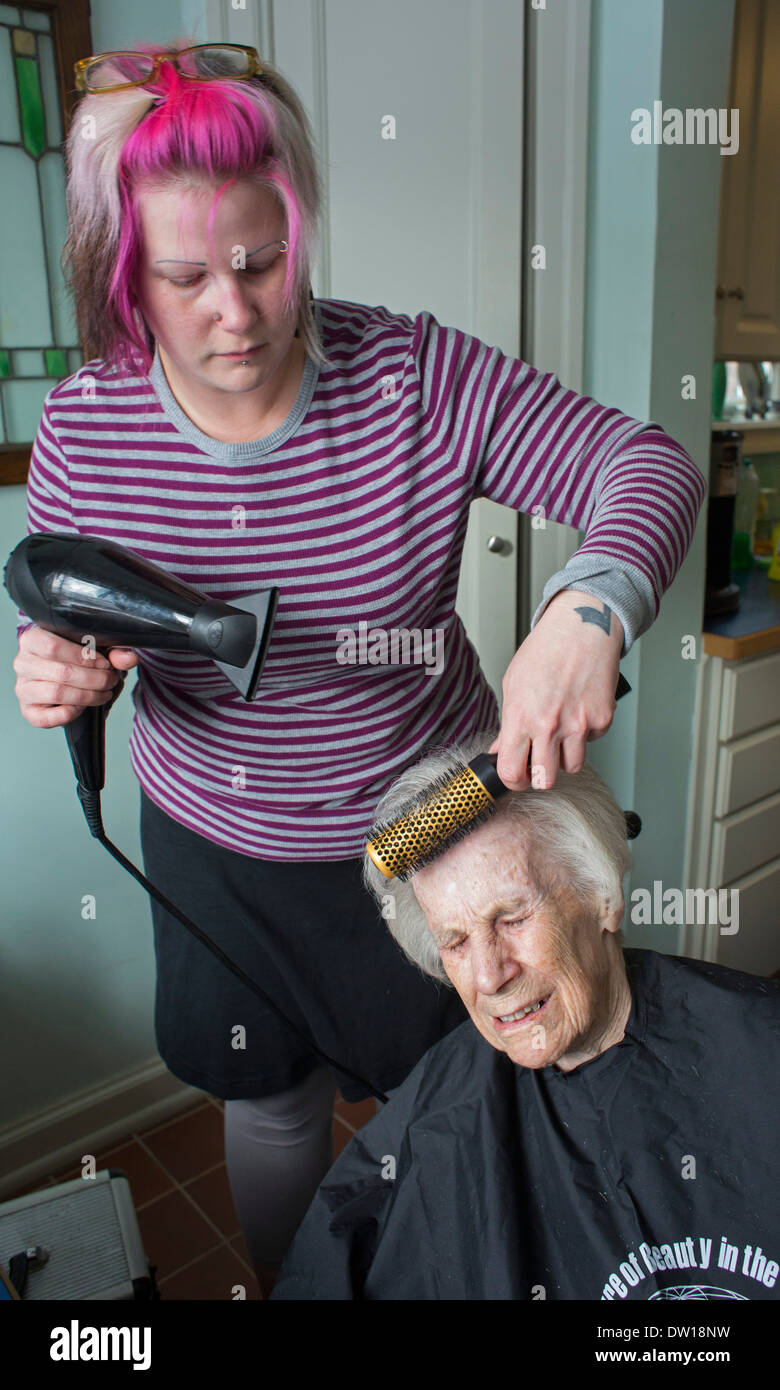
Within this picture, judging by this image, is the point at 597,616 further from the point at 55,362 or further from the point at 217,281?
the point at 55,362

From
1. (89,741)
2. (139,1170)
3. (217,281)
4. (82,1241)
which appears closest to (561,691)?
(217,281)

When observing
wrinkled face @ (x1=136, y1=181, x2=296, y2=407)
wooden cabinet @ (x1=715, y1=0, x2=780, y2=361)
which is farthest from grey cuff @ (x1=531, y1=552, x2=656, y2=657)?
wooden cabinet @ (x1=715, y1=0, x2=780, y2=361)

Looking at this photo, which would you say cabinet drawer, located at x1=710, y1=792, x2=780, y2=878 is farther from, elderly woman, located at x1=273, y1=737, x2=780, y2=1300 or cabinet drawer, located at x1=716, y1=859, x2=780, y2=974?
elderly woman, located at x1=273, y1=737, x2=780, y2=1300

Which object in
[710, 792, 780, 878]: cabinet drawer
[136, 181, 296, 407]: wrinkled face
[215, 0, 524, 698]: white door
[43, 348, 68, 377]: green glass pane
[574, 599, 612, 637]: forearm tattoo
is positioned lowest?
[710, 792, 780, 878]: cabinet drawer

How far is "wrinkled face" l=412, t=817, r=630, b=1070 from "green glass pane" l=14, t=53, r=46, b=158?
142cm

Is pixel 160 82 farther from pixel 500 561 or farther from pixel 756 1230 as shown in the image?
pixel 500 561

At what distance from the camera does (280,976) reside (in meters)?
1.31

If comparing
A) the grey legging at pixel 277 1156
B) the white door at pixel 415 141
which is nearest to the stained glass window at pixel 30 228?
the white door at pixel 415 141

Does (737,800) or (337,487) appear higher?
(337,487)

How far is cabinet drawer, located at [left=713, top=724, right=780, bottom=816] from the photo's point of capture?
231cm

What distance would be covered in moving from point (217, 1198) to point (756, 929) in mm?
1461

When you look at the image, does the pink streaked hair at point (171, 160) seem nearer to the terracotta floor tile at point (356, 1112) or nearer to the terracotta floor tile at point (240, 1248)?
the terracotta floor tile at point (240, 1248)
